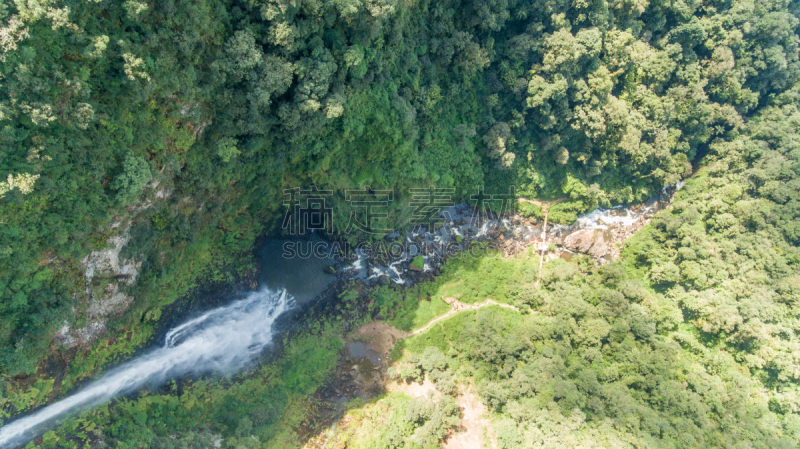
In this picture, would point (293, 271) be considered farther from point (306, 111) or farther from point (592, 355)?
point (592, 355)

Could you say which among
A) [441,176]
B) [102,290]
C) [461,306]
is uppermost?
[441,176]

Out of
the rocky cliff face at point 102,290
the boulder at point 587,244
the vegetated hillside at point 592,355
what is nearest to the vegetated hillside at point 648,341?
the vegetated hillside at point 592,355

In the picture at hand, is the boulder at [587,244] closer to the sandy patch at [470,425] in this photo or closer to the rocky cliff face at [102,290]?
the sandy patch at [470,425]

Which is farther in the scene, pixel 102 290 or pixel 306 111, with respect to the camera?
pixel 306 111

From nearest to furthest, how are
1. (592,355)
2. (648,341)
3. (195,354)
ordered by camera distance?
(195,354)
(592,355)
(648,341)

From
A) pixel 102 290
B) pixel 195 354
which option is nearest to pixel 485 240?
pixel 195 354

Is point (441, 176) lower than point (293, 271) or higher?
higher
